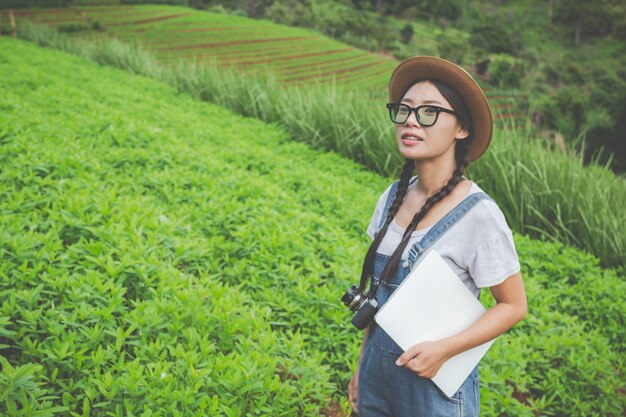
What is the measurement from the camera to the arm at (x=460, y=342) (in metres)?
1.11

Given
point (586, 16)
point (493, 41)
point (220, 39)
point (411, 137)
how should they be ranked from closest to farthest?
1. point (411, 137)
2. point (220, 39)
3. point (493, 41)
4. point (586, 16)

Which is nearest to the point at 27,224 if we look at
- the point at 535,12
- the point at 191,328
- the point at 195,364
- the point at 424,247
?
the point at 191,328

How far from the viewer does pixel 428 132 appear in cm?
131

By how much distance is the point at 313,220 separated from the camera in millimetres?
3701

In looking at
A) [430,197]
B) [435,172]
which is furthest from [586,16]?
[430,197]

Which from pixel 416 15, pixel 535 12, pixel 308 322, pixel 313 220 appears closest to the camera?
pixel 308 322

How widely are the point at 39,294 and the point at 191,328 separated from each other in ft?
2.57

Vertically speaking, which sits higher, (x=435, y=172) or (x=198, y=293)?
(x=435, y=172)

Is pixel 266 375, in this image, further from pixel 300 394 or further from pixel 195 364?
pixel 195 364

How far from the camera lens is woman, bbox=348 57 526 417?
3.71 ft

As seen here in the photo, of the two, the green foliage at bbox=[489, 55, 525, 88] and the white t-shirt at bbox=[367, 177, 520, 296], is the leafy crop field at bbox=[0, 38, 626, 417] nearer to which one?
the white t-shirt at bbox=[367, 177, 520, 296]

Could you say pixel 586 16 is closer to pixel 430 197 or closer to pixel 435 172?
pixel 435 172

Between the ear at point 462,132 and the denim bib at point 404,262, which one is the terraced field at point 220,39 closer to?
the ear at point 462,132

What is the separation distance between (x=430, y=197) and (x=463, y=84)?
390 millimetres
